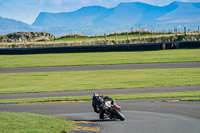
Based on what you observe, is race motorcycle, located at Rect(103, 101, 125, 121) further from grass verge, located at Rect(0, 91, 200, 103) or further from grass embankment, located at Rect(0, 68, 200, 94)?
grass embankment, located at Rect(0, 68, 200, 94)

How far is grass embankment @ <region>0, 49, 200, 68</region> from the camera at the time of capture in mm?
48969

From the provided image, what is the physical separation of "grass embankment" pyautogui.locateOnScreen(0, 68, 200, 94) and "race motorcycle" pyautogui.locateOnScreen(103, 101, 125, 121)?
12.7 metres

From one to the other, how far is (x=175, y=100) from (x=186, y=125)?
6841 mm

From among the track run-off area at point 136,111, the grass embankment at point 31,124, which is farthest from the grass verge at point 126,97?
the grass embankment at point 31,124

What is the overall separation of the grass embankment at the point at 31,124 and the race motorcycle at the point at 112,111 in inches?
58.3

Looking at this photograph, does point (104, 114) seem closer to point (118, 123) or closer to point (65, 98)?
point (118, 123)

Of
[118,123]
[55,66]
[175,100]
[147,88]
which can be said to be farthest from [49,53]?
[118,123]

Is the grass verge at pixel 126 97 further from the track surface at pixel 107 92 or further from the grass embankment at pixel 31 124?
the grass embankment at pixel 31 124

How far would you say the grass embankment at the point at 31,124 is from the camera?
1391 cm

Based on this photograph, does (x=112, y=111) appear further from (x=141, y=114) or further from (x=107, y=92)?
(x=107, y=92)

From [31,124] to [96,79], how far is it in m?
20.0

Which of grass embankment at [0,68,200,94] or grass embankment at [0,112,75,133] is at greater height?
grass embankment at [0,112,75,133]

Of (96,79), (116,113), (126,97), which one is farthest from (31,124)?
(96,79)

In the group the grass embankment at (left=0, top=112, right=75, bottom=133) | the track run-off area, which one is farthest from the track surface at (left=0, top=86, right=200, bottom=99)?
the grass embankment at (left=0, top=112, right=75, bottom=133)
